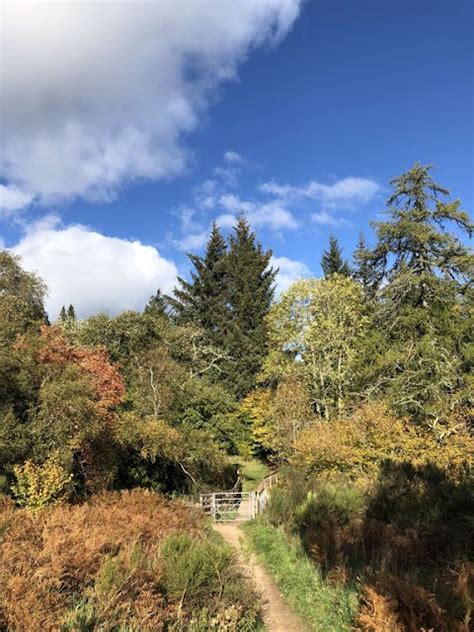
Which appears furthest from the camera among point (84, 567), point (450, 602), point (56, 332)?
point (56, 332)

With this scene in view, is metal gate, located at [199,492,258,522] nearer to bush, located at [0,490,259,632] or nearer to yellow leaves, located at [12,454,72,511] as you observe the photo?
yellow leaves, located at [12,454,72,511]

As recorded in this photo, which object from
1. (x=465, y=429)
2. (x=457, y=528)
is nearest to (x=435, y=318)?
(x=465, y=429)

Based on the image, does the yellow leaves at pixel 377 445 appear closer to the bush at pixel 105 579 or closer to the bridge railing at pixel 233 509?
the bridge railing at pixel 233 509

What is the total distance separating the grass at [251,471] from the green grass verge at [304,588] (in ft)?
49.1

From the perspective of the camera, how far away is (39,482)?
12555 mm

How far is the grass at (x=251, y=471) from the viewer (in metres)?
27.6

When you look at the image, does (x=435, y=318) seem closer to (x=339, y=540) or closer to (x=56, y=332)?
(x=339, y=540)

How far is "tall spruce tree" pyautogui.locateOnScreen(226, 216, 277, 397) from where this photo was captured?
3700 centimetres

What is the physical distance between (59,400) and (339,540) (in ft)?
27.1

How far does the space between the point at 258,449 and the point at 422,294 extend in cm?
1790

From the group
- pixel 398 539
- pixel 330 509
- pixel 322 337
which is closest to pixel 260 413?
pixel 322 337

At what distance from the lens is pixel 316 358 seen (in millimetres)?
29031

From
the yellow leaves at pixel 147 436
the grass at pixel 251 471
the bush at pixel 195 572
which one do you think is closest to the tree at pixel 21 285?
the yellow leaves at pixel 147 436

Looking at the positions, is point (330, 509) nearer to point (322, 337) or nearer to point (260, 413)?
point (322, 337)
